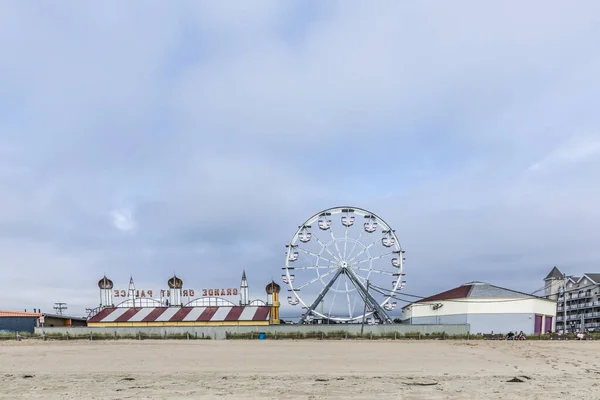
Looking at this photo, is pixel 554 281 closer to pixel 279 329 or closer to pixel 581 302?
pixel 581 302

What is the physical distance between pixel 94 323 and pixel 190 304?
1453 cm

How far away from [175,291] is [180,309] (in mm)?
6861

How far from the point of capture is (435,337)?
4147 centimetres

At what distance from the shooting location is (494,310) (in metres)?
53.4

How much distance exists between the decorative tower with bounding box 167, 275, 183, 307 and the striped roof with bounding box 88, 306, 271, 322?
5.55 m

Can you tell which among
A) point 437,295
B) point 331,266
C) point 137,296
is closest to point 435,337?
point 331,266

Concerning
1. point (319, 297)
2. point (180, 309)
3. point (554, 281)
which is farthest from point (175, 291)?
point (554, 281)

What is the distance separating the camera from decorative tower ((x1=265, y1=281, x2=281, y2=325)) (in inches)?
2361

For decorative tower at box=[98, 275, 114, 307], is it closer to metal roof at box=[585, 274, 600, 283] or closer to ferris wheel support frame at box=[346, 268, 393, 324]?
ferris wheel support frame at box=[346, 268, 393, 324]

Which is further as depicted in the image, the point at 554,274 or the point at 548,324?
the point at 554,274

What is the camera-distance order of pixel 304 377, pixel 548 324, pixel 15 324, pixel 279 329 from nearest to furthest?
pixel 304 377 → pixel 279 329 → pixel 548 324 → pixel 15 324

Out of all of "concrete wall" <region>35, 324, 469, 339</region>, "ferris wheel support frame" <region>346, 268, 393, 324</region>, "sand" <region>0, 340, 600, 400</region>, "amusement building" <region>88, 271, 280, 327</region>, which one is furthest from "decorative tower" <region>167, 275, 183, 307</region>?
"sand" <region>0, 340, 600, 400</region>

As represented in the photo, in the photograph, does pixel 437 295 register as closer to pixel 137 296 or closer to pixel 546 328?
pixel 546 328

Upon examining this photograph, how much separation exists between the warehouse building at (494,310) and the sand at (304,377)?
30.2 metres
